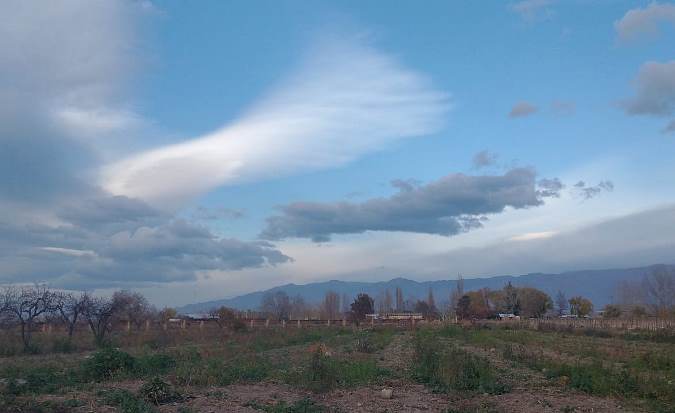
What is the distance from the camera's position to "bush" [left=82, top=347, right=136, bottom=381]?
19.5 metres

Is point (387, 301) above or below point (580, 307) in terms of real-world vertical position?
above

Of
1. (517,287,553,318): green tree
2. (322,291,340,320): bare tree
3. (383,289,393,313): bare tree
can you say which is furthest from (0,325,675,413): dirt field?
(383,289,393,313): bare tree

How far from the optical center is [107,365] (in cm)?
1983

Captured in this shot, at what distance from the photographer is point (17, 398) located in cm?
1420

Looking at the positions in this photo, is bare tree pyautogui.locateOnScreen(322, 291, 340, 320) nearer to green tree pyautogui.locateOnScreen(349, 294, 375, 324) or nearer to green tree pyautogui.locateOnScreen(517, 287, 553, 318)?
green tree pyautogui.locateOnScreen(349, 294, 375, 324)

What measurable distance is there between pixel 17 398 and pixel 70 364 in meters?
12.0

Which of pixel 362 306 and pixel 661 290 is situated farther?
pixel 661 290

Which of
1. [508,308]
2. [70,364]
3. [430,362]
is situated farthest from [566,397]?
[508,308]

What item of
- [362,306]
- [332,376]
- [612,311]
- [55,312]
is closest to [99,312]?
[55,312]

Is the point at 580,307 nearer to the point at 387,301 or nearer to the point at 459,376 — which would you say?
the point at 387,301

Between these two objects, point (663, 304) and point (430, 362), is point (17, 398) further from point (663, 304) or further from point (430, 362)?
point (663, 304)

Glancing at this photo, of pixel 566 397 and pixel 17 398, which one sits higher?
pixel 17 398

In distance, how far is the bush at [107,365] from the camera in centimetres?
1947

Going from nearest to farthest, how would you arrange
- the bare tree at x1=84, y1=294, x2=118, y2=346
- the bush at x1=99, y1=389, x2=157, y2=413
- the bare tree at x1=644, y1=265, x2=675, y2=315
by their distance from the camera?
the bush at x1=99, y1=389, x2=157, y2=413
the bare tree at x1=84, y1=294, x2=118, y2=346
the bare tree at x1=644, y1=265, x2=675, y2=315
